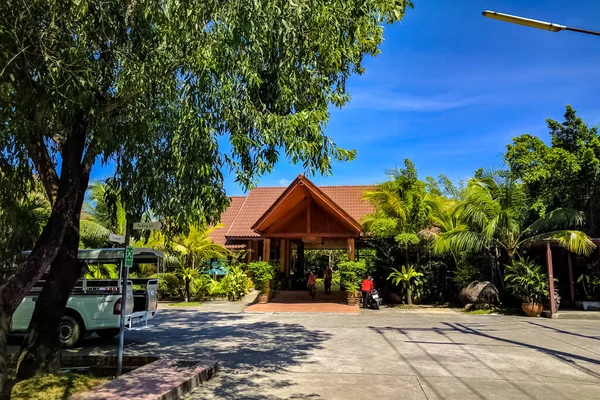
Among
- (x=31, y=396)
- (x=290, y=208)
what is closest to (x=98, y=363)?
(x=31, y=396)

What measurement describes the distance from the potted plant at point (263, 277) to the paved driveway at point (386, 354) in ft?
13.4

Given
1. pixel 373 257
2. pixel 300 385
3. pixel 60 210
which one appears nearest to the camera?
pixel 60 210

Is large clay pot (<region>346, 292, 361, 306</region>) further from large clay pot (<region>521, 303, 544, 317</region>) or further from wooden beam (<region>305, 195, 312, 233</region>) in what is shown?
large clay pot (<region>521, 303, 544, 317</region>)

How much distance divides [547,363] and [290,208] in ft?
46.6

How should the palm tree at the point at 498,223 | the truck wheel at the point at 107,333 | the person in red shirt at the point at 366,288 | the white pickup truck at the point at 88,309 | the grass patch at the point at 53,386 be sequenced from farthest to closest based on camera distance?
the person in red shirt at the point at 366,288 < the palm tree at the point at 498,223 < the truck wheel at the point at 107,333 < the white pickup truck at the point at 88,309 < the grass patch at the point at 53,386

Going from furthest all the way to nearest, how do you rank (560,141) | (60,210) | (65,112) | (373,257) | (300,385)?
(373,257) < (560,141) < (300,385) < (60,210) < (65,112)

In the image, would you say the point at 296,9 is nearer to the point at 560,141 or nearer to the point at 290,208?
the point at 290,208

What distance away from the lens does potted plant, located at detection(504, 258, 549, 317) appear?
638 inches

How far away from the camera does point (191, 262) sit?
73.5ft

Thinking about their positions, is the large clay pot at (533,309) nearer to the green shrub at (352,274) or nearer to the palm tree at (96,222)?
the green shrub at (352,274)

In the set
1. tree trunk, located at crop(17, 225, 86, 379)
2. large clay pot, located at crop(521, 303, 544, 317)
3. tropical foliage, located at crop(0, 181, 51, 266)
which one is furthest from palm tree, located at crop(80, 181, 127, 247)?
large clay pot, located at crop(521, 303, 544, 317)

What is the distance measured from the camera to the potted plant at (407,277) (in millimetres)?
19812

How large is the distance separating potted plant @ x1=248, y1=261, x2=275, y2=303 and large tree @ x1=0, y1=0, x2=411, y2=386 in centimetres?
1273

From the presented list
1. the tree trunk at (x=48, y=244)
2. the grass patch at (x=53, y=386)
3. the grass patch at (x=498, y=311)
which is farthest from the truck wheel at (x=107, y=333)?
the grass patch at (x=498, y=311)
